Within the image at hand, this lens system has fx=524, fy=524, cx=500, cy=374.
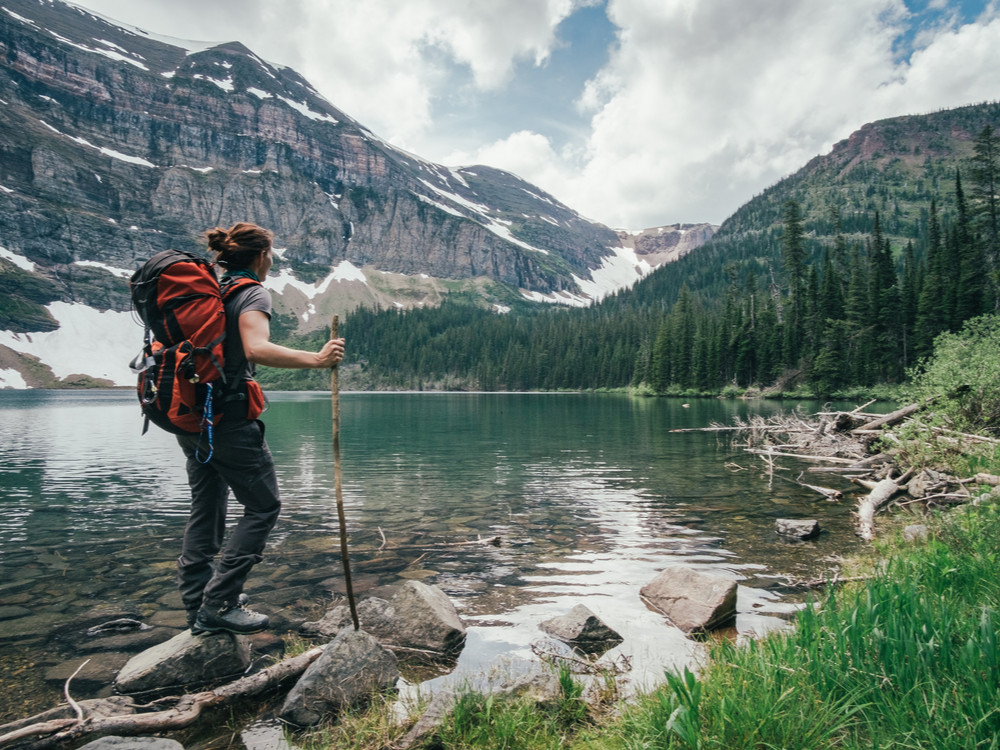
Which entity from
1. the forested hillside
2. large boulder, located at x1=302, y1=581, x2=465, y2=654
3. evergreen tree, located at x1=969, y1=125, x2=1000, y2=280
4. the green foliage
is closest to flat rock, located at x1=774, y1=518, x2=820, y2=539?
the green foliage

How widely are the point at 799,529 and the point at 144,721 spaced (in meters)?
11.2

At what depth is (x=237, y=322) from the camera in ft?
16.3

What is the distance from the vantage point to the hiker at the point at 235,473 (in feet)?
16.2

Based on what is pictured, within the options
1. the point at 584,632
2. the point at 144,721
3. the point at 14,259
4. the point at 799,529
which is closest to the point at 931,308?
the point at 799,529

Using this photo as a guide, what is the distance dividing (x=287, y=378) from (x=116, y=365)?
57164 mm

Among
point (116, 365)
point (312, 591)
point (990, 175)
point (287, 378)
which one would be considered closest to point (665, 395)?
point (990, 175)

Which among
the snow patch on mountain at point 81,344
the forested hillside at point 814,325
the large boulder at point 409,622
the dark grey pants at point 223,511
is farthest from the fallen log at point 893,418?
the snow patch on mountain at point 81,344

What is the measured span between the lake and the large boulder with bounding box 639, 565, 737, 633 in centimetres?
21

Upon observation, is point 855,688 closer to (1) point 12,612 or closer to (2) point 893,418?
(1) point 12,612

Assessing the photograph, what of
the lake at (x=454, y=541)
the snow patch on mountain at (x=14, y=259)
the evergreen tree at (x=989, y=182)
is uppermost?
the snow patch on mountain at (x=14, y=259)

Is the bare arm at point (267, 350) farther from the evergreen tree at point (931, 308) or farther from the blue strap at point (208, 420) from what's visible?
the evergreen tree at point (931, 308)

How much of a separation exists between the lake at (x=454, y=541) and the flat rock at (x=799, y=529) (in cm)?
30

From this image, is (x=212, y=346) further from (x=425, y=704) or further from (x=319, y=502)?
(x=319, y=502)

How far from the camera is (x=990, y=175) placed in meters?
60.7
